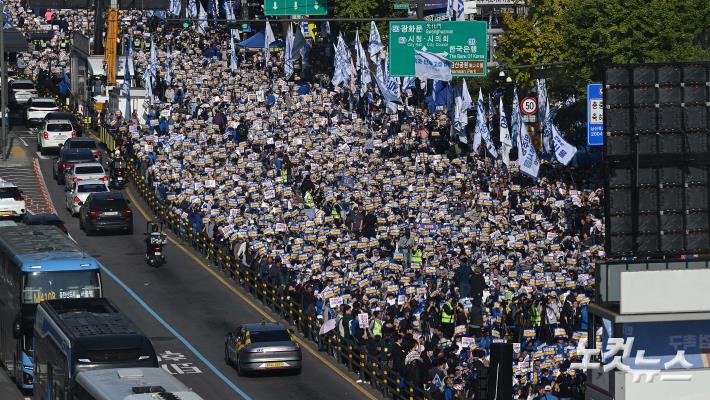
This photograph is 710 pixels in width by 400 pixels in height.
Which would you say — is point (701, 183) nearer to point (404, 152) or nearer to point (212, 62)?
point (404, 152)

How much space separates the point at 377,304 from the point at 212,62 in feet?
127

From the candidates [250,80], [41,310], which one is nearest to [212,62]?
[250,80]

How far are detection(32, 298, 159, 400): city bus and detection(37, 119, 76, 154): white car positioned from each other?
125 feet

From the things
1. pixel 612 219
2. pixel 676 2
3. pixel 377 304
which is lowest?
pixel 377 304

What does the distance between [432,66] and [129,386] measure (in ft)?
100

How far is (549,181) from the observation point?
57.9 metres

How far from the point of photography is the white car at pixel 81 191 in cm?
6341

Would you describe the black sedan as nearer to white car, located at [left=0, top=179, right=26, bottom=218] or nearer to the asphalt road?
the asphalt road

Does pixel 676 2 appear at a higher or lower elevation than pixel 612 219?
higher

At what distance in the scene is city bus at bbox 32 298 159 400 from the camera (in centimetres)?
3338

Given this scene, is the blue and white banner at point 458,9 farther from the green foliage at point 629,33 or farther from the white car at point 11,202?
the white car at point 11,202

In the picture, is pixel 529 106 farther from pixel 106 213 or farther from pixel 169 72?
pixel 106 213

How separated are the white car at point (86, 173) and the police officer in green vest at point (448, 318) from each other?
2584 centimetres

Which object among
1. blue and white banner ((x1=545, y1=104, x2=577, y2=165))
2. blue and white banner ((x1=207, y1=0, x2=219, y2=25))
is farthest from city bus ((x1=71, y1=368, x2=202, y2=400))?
blue and white banner ((x1=207, y1=0, x2=219, y2=25))
